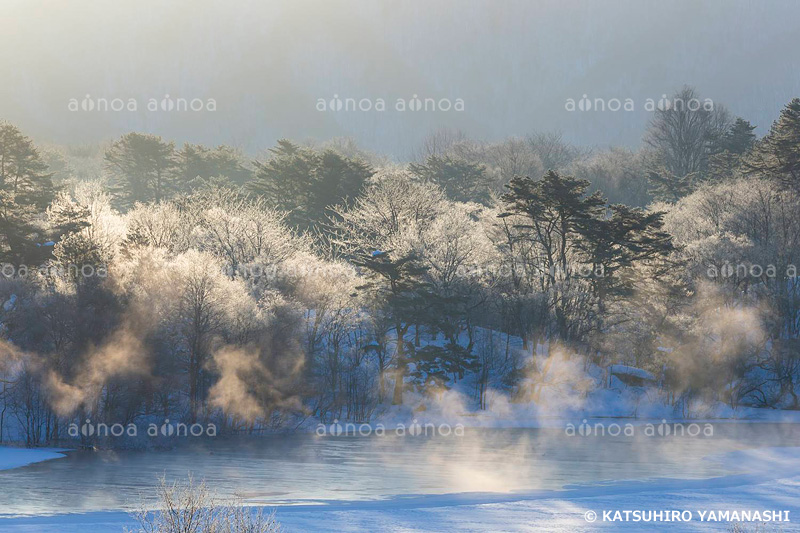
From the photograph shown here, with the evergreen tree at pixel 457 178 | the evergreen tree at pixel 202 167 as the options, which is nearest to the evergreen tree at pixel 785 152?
the evergreen tree at pixel 457 178

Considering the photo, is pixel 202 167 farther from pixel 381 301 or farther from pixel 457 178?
pixel 381 301

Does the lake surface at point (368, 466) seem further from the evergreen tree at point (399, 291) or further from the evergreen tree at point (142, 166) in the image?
the evergreen tree at point (142, 166)

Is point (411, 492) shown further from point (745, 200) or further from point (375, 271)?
point (745, 200)

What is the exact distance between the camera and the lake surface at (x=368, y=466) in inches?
1138

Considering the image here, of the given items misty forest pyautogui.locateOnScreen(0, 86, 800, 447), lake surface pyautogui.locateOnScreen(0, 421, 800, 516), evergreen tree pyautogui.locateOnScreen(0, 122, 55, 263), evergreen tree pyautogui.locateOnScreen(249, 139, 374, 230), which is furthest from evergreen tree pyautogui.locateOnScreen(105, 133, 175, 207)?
lake surface pyautogui.locateOnScreen(0, 421, 800, 516)

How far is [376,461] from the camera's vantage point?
38031 mm

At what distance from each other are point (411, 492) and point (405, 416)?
86.0 ft

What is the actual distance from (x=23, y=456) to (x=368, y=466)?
16.6 meters

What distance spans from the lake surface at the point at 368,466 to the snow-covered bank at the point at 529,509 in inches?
78.5

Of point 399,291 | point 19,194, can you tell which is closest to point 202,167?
point 19,194

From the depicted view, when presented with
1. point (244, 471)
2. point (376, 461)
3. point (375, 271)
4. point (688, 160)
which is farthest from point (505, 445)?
point (688, 160)

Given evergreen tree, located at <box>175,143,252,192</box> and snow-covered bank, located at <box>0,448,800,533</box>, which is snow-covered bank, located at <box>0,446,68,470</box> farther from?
evergreen tree, located at <box>175,143,252,192</box>

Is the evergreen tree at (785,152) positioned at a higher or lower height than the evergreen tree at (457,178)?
lower

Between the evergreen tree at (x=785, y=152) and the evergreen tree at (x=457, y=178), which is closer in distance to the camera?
the evergreen tree at (x=785, y=152)
